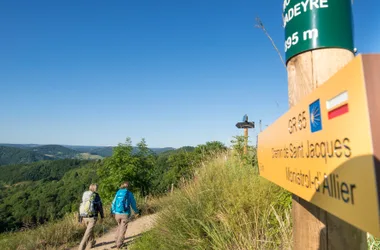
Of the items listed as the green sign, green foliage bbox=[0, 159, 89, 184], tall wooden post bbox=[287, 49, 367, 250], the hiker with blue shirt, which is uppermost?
the green sign

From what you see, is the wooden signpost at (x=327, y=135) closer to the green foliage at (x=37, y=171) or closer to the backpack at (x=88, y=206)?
the backpack at (x=88, y=206)

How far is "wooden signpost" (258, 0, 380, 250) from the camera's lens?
0.52 metres

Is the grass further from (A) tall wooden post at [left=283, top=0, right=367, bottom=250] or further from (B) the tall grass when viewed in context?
(A) tall wooden post at [left=283, top=0, right=367, bottom=250]

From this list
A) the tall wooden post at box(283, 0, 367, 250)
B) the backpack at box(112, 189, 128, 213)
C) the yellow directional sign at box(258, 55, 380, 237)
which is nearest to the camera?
the yellow directional sign at box(258, 55, 380, 237)

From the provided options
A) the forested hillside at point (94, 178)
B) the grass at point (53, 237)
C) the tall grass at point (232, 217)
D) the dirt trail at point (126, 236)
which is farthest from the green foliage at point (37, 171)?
the tall grass at point (232, 217)

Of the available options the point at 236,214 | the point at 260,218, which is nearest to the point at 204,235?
the point at 236,214

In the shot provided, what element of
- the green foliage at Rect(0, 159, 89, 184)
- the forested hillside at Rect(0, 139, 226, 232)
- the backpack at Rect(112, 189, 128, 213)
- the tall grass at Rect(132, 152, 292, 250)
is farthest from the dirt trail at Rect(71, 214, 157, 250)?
the green foliage at Rect(0, 159, 89, 184)

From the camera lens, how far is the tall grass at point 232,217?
8.89ft

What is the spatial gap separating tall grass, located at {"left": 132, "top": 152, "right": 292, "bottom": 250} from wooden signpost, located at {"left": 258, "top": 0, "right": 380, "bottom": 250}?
4.41 feet

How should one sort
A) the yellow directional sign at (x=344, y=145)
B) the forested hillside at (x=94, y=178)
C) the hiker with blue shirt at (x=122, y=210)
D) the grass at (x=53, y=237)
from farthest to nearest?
the forested hillside at (x=94, y=178)
the grass at (x=53, y=237)
the hiker with blue shirt at (x=122, y=210)
the yellow directional sign at (x=344, y=145)

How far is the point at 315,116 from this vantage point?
765 mm

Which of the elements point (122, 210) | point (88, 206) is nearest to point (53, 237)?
point (88, 206)

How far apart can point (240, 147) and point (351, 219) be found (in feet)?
21.4

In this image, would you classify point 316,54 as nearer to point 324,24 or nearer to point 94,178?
point 324,24
